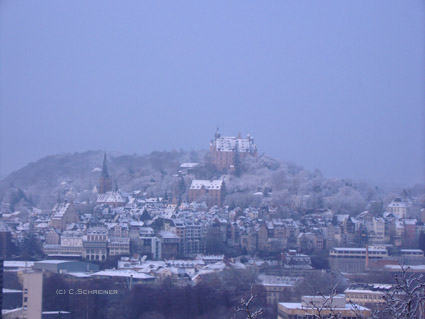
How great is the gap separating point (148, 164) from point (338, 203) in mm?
5830

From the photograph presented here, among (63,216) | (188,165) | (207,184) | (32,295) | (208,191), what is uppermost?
(188,165)

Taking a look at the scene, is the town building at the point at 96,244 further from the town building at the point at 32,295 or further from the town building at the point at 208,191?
the town building at the point at 208,191

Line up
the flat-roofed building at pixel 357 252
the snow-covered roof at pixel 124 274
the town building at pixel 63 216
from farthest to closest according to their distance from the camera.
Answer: the town building at pixel 63 216 → the flat-roofed building at pixel 357 252 → the snow-covered roof at pixel 124 274

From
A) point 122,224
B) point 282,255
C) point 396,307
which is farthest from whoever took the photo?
point 122,224

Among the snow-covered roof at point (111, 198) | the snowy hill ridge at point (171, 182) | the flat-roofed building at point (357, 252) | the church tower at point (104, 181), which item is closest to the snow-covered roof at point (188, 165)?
the snowy hill ridge at point (171, 182)

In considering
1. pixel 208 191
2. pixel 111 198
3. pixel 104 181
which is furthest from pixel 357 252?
pixel 104 181

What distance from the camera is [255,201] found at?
56.3ft

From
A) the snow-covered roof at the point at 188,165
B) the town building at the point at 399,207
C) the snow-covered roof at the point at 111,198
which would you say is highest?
A: the snow-covered roof at the point at 188,165

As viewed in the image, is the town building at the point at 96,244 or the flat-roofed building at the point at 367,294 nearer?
the flat-roofed building at the point at 367,294

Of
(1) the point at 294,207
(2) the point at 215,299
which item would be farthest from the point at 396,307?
(1) the point at 294,207

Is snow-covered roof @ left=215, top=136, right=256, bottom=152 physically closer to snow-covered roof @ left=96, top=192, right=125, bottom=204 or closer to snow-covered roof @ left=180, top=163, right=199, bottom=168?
snow-covered roof @ left=180, top=163, right=199, bottom=168

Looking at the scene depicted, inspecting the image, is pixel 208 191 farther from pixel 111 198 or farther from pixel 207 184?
pixel 111 198

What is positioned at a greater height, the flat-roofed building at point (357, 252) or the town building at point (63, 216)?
the town building at point (63, 216)

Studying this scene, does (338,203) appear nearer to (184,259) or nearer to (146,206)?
(146,206)
